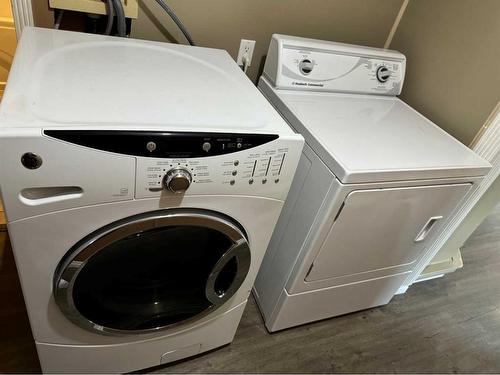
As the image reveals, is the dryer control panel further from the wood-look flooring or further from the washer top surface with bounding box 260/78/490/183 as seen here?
the wood-look flooring

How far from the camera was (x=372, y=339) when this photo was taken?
1.58 meters

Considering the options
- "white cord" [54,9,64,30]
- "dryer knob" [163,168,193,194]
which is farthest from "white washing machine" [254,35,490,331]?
"white cord" [54,9,64,30]

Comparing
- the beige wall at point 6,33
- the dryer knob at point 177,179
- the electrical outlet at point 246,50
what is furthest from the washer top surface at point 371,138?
the beige wall at point 6,33

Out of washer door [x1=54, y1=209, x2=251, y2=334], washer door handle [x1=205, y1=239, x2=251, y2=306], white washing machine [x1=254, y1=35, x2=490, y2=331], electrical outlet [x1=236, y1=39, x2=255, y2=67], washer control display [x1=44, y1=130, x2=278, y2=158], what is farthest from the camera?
electrical outlet [x1=236, y1=39, x2=255, y2=67]

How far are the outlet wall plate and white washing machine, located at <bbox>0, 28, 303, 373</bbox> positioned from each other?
17 cm

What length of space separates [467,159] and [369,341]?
0.87m

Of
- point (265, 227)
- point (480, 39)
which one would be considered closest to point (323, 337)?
point (265, 227)

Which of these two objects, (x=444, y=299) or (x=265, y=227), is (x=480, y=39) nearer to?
(x=265, y=227)

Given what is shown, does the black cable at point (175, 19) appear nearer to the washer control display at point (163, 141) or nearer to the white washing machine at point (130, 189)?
the white washing machine at point (130, 189)

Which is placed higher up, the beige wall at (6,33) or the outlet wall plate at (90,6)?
the outlet wall plate at (90,6)

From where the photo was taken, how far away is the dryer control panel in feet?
4.43

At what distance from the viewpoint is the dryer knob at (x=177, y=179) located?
0.75 meters

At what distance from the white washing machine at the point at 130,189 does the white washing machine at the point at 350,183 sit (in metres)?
0.21

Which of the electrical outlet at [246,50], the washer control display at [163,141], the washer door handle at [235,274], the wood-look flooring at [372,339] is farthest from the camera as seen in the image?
the electrical outlet at [246,50]
